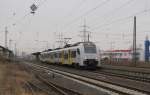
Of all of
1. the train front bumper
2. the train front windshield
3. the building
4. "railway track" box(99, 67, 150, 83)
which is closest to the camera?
"railway track" box(99, 67, 150, 83)

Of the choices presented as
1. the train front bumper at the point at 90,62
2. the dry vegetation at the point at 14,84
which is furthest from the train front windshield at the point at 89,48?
the dry vegetation at the point at 14,84

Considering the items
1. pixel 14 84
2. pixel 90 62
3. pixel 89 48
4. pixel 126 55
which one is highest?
pixel 89 48

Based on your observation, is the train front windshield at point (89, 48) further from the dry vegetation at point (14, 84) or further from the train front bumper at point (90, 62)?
the dry vegetation at point (14, 84)

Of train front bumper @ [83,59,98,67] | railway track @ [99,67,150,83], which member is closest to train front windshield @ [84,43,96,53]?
train front bumper @ [83,59,98,67]

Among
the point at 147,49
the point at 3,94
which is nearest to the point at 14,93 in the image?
the point at 3,94

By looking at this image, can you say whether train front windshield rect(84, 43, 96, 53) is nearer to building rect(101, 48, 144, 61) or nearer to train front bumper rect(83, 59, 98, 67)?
train front bumper rect(83, 59, 98, 67)

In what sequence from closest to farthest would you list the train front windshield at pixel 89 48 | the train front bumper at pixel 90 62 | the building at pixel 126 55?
the train front bumper at pixel 90 62
the train front windshield at pixel 89 48
the building at pixel 126 55

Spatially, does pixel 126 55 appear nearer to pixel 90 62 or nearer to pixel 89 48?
pixel 89 48

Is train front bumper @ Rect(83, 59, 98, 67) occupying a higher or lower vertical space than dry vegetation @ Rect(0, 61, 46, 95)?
higher

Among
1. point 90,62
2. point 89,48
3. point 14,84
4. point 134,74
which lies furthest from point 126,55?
point 14,84

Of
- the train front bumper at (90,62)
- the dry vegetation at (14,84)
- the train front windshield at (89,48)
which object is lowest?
the dry vegetation at (14,84)

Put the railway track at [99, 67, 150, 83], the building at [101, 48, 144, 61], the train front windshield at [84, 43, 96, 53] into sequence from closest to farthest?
the railway track at [99, 67, 150, 83], the train front windshield at [84, 43, 96, 53], the building at [101, 48, 144, 61]

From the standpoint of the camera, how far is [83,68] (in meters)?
37.4

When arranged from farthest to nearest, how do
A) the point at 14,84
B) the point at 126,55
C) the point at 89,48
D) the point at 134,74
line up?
the point at 126,55 < the point at 89,48 < the point at 134,74 < the point at 14,84
